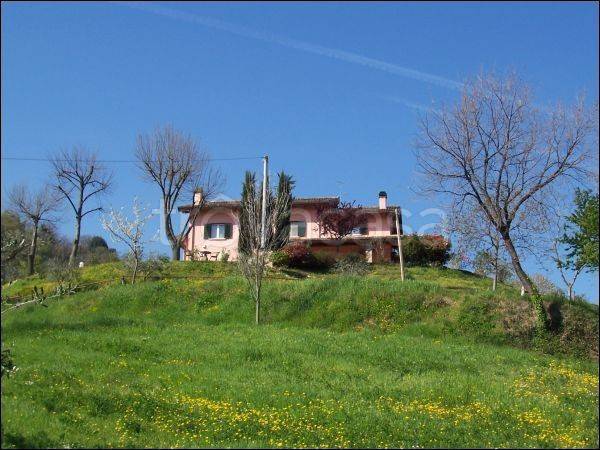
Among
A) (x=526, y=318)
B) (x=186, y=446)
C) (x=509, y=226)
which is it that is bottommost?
(x=186, y=446)

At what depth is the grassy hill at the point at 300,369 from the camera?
10.2 metres

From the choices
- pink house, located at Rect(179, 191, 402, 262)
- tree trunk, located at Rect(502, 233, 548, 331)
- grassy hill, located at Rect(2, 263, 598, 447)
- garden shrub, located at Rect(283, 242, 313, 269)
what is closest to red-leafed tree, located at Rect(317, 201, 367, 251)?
pink house, located at Rect(179, 191, 402, 262)

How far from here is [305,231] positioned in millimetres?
47688

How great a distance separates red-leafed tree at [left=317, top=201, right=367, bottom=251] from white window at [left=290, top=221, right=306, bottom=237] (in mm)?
1893

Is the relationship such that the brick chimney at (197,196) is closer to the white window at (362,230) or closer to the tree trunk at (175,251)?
the tree trunk at (175,251)

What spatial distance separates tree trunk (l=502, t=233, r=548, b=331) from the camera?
70.9ft

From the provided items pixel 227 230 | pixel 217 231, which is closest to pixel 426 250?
pixel 227 230

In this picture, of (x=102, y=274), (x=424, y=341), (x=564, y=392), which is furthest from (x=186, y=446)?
(x=102, y=274)

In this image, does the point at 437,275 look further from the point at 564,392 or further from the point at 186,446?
the point at 186,446

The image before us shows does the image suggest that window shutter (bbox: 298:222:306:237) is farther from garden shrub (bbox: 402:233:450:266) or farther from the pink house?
garden shrub (bbox: 402:233:450:266)

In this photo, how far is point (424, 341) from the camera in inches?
782

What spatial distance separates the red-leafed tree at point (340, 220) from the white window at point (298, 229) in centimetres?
189

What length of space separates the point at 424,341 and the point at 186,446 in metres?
12.0

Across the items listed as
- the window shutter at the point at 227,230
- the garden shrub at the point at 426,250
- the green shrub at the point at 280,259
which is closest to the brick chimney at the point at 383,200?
the garden shrub at the point at 426,250
